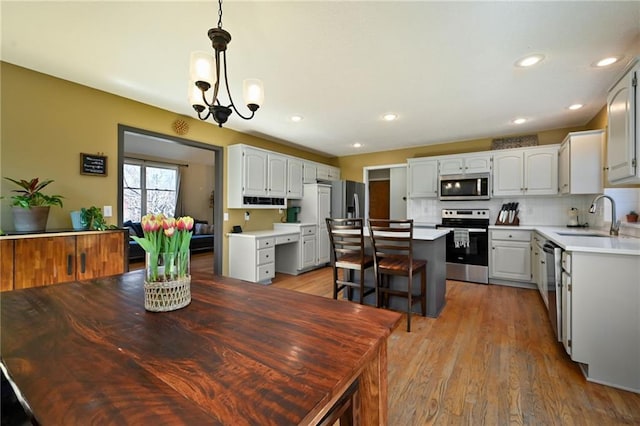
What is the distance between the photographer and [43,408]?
0.57m

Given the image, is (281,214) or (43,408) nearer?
(43,408)

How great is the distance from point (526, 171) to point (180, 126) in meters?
4.96

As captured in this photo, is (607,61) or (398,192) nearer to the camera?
(607,61)

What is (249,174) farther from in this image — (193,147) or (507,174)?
(507,174)

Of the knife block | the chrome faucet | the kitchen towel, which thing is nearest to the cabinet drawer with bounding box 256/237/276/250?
the kitchen towel

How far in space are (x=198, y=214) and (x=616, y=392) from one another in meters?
8.21

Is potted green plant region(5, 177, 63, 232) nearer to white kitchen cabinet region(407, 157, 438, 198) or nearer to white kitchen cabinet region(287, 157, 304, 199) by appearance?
white kitchen cabinet region(287, 157, 304, 199)

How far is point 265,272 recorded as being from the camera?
4.14 metres

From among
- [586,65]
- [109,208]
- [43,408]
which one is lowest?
[43,408]

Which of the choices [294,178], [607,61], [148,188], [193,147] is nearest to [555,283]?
[607,61]

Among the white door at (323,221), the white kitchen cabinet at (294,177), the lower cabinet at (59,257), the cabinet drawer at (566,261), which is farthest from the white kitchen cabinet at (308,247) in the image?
the cabinet drawer at (566,261)

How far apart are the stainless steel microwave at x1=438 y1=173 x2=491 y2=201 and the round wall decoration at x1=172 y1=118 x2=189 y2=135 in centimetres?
403

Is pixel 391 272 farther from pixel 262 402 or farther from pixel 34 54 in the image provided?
pixel 34 54

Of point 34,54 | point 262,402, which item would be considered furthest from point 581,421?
point 34,54
